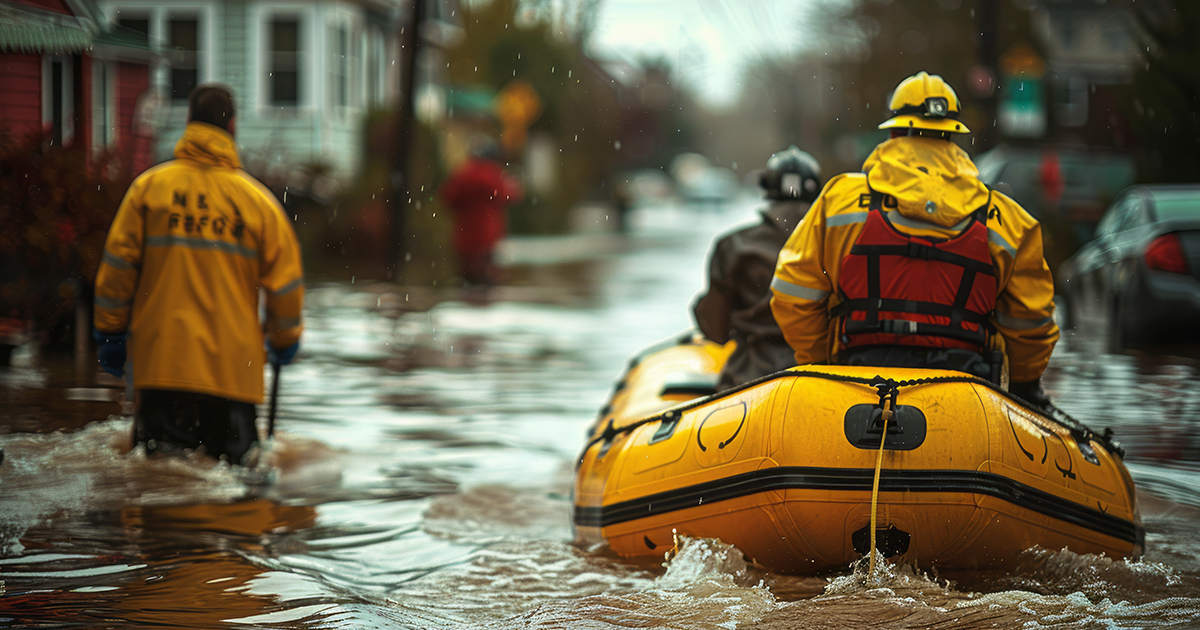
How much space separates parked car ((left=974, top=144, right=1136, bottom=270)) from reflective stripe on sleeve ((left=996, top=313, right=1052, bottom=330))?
10145mm

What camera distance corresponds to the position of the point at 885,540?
453 cm

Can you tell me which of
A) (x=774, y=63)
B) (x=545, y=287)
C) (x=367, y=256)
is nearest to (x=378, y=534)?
(x=545, y=287)

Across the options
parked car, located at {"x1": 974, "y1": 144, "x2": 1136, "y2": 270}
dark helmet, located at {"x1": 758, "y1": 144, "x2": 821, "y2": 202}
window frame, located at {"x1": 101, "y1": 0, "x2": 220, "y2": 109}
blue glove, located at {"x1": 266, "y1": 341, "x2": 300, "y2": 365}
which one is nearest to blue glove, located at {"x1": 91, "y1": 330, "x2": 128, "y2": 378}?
blue glove, located at {"x1": 266, "y1": 341, "x2": 300, "y2": 365}

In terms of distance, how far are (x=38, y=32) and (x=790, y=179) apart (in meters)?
4.82

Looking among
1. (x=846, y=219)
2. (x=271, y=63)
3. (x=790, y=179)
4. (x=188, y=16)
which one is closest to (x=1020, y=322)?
(x=846, y=219)

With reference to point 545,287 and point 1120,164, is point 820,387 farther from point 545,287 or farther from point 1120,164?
point 1120,164

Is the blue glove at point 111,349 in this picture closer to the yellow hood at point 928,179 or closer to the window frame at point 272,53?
the yellow hood at point 928,179

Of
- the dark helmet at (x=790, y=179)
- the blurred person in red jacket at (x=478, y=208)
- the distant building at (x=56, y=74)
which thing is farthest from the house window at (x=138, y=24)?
the dark helmet at (x=790, y=179)

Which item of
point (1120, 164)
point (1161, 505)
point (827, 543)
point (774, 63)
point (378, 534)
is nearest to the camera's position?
point (827, 543)

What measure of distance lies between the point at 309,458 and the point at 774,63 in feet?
222

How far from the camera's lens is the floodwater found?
14.7ft

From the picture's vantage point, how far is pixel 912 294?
4.77 m

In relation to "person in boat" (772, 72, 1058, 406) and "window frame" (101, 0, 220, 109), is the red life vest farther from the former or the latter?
"window frame" (101, 0, 220, 109)

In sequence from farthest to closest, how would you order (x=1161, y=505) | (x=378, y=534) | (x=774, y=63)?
(x=774, y=63) → (x=1161, y=505) → (x=378, y=534)
